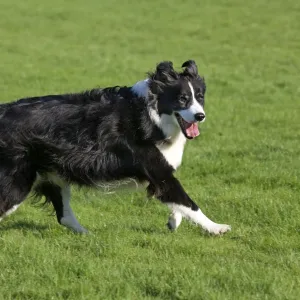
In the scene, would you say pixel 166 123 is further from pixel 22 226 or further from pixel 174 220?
pixel 22 226

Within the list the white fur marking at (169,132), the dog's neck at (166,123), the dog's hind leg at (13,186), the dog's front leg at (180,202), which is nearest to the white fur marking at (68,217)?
the dog's hind leg at (13,186)

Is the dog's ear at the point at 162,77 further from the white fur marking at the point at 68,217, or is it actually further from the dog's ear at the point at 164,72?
the white fur marking at the point at 68,217

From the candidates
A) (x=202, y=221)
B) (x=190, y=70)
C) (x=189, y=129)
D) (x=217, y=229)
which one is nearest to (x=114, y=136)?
(x=189, y=129)

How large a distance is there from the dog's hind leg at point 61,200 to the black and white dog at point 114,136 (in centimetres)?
31

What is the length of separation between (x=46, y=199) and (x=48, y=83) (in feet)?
33.3

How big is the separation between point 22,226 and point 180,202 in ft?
5.73

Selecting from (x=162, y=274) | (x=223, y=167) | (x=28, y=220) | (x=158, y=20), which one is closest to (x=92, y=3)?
(x=158, y=20)

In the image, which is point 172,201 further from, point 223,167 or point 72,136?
point 223,167

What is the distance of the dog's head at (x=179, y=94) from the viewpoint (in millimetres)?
7008

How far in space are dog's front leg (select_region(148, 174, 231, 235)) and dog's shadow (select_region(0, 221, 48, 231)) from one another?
1.30 meters

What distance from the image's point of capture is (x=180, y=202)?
281 inches

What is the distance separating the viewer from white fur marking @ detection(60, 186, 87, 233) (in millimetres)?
7435

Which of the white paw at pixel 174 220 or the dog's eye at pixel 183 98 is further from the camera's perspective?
the white paw at pixel 174 220

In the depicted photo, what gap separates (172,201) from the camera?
282 inches
